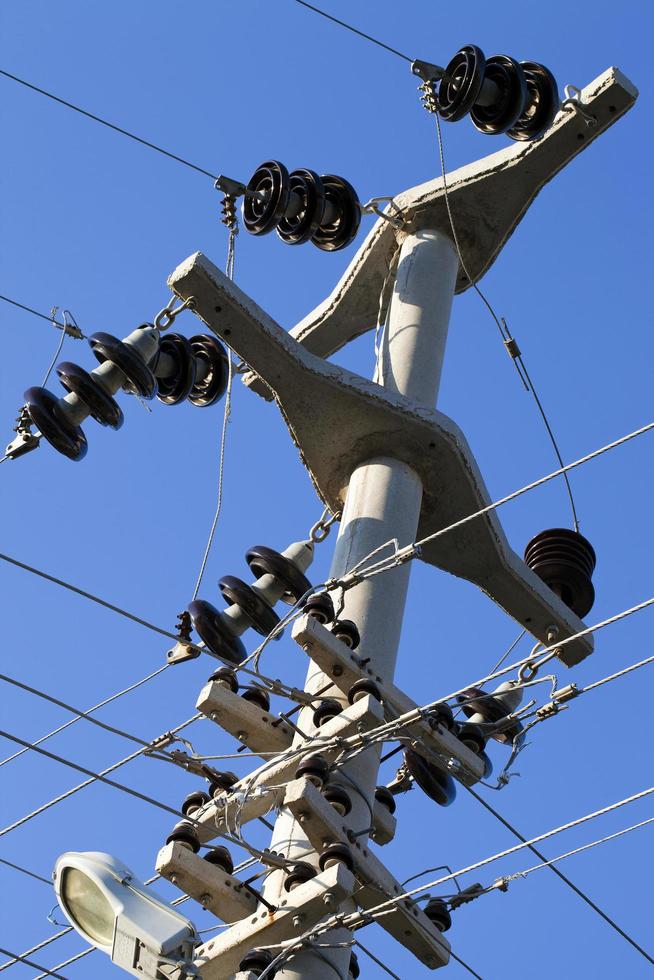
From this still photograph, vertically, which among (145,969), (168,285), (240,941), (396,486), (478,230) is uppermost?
(478,230)

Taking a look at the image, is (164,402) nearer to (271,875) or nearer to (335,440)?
(335,440)

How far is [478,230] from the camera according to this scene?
9.86 m

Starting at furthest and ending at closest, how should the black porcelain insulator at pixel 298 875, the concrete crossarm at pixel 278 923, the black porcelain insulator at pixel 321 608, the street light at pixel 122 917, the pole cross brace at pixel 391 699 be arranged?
the black porcelain insulator at pixel 321 608 → the pole cross brace at pixel 391 699 → the black porcelain insulator at pixel 298 875 → the concrete crossarm at pixel 278 923 → the street light at pixel 122 917

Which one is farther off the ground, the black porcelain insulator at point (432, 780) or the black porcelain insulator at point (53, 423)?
the black porcelain insulator at point (53, 423)

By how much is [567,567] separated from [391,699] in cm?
211

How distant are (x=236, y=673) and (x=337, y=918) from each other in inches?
53.2

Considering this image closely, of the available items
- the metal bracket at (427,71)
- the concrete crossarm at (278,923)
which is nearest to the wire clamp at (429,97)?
the metal bracket at (427,71)

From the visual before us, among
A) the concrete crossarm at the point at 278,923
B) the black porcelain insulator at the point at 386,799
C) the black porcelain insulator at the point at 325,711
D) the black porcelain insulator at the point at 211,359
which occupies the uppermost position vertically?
the black porcelain insulator at the point at 211,359

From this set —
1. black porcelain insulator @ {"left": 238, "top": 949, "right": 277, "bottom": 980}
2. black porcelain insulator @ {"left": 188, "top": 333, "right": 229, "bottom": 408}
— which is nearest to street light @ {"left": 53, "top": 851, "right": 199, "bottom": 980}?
black porcelain insulator @ {"left": 238, "top": 949, "right": 277, "bottom": 980}

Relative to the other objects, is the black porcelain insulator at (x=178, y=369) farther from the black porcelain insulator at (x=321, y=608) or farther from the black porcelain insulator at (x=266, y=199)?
the black porcelain insulator at (x=321, y=608)

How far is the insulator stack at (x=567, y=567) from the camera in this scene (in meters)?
9.17

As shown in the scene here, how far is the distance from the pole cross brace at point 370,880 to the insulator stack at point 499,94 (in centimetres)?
418

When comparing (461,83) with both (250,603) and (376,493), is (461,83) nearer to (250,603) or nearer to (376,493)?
(376,493)

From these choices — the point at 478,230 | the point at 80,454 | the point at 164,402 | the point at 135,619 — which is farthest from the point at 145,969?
the point at 478,230
